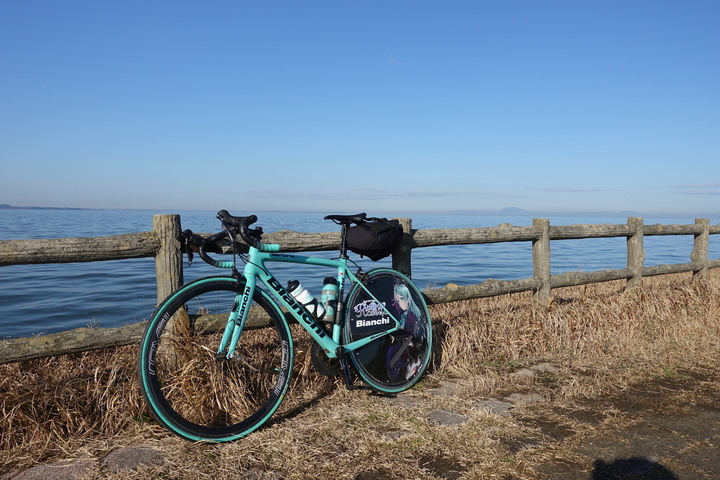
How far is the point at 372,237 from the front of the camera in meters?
4.34

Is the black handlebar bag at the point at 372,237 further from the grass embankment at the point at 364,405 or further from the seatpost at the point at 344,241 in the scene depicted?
the grass embankment at the point at 364,405

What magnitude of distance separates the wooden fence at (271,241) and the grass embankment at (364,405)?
263mm

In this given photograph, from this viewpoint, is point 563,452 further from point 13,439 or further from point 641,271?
point 641,271

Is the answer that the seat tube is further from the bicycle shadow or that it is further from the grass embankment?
the bicycle shadow

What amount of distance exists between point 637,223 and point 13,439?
312 inches

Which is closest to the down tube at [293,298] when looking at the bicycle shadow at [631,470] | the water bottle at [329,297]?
the water bottle at [329,297]

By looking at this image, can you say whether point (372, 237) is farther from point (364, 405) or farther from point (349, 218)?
point (364, 405)

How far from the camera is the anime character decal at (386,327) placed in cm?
432

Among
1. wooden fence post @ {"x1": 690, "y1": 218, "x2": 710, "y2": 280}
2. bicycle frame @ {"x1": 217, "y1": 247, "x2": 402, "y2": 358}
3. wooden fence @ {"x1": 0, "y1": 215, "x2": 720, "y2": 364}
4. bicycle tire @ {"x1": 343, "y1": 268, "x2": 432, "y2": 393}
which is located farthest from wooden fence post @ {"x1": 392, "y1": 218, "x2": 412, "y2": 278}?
wooden fence post @ {"x1": 690, "y1": 218, "x2": 710, "y2": 280}

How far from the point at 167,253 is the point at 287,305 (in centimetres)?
90

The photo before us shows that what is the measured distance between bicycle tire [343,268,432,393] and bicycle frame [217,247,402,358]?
6 centimetres

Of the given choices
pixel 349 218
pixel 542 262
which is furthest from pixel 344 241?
pixel 542 262

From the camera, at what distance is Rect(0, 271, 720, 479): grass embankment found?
3.10 metres

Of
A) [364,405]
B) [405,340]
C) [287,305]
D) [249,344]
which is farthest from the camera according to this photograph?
[405,340]
